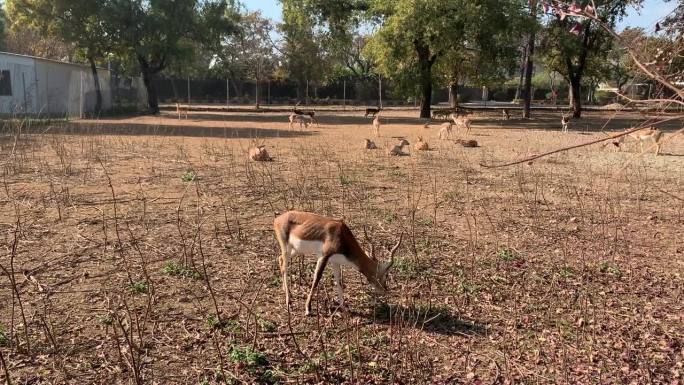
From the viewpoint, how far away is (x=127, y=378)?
3.93 meters

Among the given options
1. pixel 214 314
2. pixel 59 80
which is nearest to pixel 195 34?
pixel 59 80

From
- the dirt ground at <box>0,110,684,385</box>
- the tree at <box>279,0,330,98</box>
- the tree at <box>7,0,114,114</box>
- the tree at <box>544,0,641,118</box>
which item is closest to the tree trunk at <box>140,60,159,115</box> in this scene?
the tree at <box>7,0,114,114</box>

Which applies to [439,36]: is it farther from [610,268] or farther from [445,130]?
[610,268]

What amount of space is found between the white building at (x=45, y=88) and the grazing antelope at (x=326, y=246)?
2340cm

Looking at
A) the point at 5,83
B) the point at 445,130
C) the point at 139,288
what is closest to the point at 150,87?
the point at 5,83

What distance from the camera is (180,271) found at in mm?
5758

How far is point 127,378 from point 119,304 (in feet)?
3.95

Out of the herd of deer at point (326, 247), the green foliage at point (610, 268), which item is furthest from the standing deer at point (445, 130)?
the herd of deer at point (326, 247)

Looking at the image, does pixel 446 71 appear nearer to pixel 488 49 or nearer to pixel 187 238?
pixel 488 49

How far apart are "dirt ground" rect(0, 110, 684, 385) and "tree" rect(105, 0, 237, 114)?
2102 centimetres

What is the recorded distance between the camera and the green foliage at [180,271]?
18.7 feet

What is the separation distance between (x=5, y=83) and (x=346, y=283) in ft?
92.6

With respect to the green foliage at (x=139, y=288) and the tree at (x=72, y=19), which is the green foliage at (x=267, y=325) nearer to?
the green foliage at (x=139, y=288)

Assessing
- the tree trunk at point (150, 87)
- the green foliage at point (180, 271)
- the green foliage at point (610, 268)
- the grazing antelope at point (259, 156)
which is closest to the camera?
the green foliage at point (180, 271)
